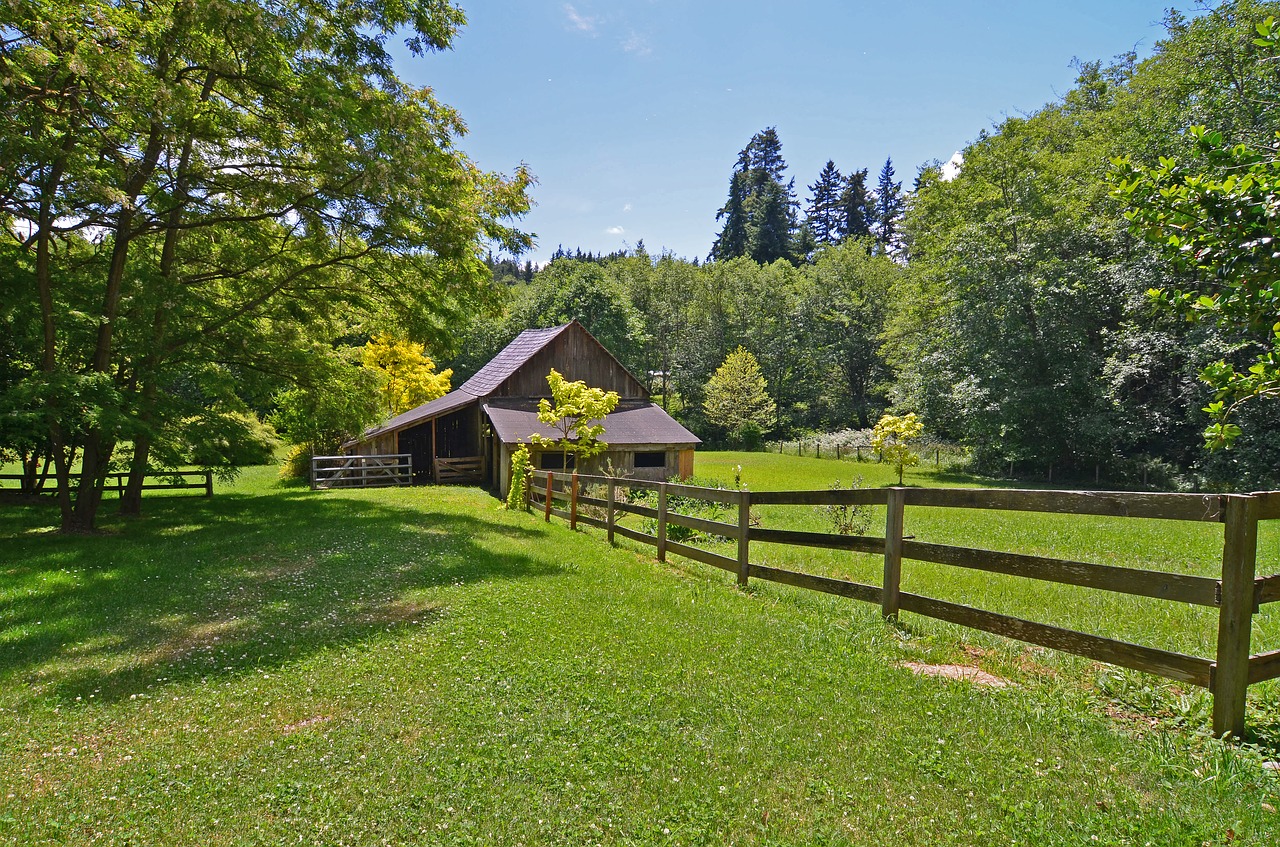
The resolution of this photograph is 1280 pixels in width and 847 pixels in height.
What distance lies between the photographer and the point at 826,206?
265 ft

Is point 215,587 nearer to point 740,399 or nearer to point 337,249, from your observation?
point 337,249

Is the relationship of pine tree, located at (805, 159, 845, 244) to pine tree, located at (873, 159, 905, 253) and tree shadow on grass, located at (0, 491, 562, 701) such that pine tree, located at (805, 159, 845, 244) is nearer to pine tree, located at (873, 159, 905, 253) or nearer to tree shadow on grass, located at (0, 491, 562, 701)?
pine tree, located at (873, 159, 905, 253)

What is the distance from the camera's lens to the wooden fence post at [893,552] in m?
4.96

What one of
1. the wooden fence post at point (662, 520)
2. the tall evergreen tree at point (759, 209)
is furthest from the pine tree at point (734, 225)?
the wooden fence post at point (662, 520)

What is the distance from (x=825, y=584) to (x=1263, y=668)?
10.1ft

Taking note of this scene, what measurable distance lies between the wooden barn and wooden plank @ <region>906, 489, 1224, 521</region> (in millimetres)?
17946

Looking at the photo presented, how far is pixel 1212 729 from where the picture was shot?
3064mm

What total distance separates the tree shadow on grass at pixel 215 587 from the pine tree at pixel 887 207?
71.6 meters

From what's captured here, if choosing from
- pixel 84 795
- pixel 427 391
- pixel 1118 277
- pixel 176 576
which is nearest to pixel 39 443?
pixel 176 576

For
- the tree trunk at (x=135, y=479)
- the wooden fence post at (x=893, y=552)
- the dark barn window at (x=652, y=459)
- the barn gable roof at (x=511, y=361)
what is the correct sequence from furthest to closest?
1. the barn gable roof at (x=511, y=361)
2. the dark barn window at (x=652, y=459)
3. the tree trunk at (x=135, y=479)
4. the wooden fence post at (x=893, y=552)

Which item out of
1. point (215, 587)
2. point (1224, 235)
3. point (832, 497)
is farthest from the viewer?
point (215, 587)

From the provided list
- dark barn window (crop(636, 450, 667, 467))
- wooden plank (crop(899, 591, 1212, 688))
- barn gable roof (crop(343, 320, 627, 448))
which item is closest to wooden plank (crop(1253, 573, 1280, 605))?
wooden plank (crop(899, 591, 1212, 688))

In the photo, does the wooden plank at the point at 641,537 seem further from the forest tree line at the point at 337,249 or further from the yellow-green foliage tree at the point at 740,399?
the yellow-green foliage tree at the point at 740,399

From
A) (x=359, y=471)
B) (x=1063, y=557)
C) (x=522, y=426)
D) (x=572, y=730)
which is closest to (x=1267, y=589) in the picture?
(x=572, y=730)
